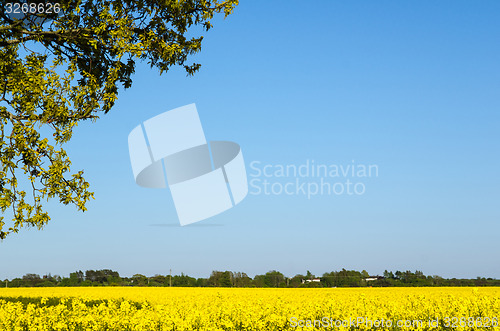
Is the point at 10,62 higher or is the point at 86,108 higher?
the point at 10,62

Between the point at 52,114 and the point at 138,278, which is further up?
the point at 52,114

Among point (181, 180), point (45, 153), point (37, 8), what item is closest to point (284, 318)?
point (181, 180)

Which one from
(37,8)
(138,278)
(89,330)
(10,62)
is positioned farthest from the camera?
(138,278)

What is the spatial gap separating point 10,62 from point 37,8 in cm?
182

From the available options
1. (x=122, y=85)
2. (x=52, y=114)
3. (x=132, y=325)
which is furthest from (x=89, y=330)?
(x=122, y=85)

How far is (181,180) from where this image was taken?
14234 millimetres

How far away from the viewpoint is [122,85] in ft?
42.8

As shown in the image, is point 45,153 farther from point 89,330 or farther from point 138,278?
point 138,278

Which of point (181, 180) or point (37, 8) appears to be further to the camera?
point (181, 180)

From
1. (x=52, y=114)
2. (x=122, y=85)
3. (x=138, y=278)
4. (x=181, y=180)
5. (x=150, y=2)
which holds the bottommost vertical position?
(x=138, y=278)

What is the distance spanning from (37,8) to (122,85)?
115 inches

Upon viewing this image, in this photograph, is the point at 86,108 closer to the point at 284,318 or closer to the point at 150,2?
the point at 150,2

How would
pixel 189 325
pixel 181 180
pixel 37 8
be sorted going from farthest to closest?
pixel 181 180
pixel 37 8
pixel 189 325

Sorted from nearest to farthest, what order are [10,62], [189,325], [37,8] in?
[189,325]
[37,8]
[10,62]
